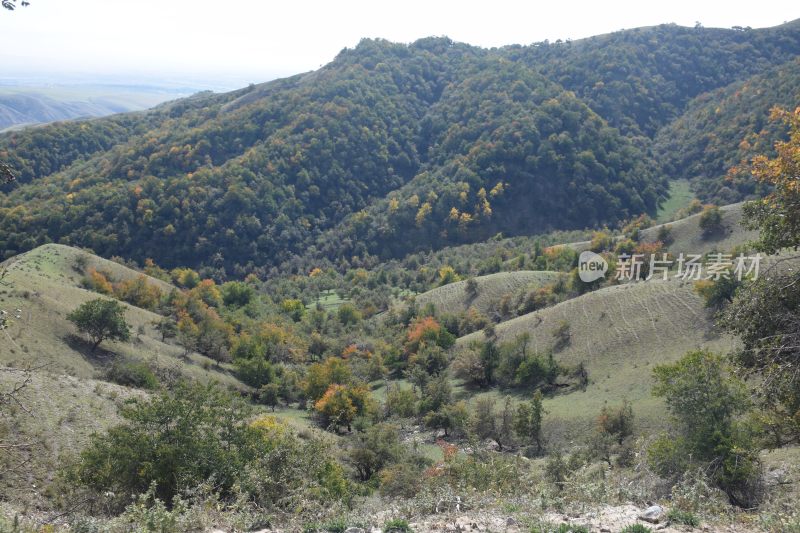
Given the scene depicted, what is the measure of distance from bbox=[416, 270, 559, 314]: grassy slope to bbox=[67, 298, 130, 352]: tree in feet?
130

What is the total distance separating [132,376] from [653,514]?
35461 millimetres

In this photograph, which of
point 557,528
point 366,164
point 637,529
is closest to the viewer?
point 637,529

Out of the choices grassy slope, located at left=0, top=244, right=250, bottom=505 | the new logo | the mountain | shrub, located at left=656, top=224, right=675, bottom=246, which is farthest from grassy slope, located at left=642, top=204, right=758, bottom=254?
grassy slope, located at left=0, top=244, right=250, bottom=505

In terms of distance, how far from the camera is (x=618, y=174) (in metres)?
132

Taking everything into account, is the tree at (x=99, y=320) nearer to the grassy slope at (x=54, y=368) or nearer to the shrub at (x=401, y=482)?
the grassy slope at (x=54, y=368)

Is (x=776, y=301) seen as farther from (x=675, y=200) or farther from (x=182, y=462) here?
(x=675, y=200)

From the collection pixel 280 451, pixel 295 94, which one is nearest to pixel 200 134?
pixel 295 94

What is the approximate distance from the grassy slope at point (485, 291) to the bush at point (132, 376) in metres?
40.2

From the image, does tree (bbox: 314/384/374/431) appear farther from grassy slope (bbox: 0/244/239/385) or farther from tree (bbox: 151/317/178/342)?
tree (bbox: 151/317/178/342)

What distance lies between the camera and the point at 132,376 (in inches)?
1454

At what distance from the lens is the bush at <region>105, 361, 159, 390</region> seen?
3650cm

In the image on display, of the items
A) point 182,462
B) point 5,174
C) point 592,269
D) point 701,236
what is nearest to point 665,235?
point 701,236

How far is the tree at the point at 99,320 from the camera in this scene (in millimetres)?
40875

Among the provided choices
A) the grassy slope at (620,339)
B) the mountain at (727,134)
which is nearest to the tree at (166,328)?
the grassy slope at (620,339)
